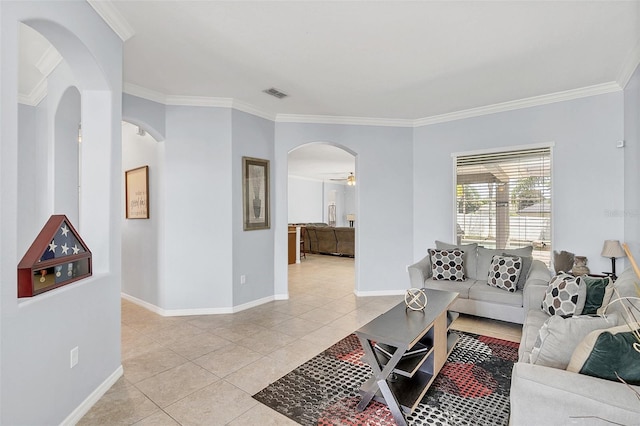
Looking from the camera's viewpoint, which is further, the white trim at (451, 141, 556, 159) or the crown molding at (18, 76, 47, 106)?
the white trim at (451, 141, 556, 159)

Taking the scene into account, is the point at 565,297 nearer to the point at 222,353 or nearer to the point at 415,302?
the point at 415,302

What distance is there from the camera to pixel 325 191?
13.8 meters

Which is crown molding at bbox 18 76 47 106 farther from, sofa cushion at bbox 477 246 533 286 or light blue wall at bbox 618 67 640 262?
light blue wall at bbox 618 67 640 262

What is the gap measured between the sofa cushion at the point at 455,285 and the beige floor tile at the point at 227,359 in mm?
2327

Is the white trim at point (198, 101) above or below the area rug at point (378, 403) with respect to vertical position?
above

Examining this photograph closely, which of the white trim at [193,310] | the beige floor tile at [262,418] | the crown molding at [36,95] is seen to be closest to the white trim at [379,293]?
the white trim at [193,310]

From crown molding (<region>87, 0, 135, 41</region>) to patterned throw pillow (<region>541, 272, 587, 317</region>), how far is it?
425 cm

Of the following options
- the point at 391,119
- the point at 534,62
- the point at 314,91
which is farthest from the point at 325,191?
the point at 534,62

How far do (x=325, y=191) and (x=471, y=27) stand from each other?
11.2 m

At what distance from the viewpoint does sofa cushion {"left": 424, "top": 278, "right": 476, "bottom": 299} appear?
3.96 m

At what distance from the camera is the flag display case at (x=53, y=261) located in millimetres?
1811

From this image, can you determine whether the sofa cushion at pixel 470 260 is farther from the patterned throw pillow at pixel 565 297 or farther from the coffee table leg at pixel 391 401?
the coffee table leg at pixel 391 401

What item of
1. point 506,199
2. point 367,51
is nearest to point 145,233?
point 367,51

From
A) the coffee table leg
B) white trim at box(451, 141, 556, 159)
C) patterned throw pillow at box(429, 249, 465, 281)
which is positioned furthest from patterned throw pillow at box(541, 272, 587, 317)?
white trim at box(451, 141, 556, 159)
